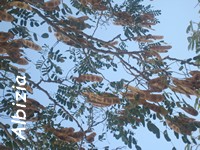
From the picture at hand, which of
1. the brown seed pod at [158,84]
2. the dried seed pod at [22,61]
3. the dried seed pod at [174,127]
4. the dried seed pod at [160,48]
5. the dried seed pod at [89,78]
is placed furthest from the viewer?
the dried seed pod at [160,48]

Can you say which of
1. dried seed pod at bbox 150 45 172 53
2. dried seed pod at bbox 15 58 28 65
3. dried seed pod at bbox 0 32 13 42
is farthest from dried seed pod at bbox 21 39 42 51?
dried seed pod at bbox 150 45 172 53

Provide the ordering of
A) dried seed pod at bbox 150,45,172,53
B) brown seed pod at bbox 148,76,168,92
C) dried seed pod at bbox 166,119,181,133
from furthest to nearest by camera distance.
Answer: dried seed pod at bbox 150,45,172,53 → brown seed pod at bbox 148,76,168,92 → dried seed pod at bbox 166,119,181,133

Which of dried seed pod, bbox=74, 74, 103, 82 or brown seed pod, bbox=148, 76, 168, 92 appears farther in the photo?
dried seed pod, bbox=74, 74, 103, 82

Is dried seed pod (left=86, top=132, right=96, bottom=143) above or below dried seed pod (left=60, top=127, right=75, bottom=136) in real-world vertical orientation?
below

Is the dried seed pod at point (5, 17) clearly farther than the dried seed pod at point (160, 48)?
No

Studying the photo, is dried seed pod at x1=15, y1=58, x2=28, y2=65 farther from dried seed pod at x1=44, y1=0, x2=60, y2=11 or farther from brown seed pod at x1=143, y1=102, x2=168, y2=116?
brown seed pod at x1=143, y1=102, x2=168, y2=116

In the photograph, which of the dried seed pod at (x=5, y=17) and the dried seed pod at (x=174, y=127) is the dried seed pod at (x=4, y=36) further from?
the dried seed pod at (x=174, y=127)

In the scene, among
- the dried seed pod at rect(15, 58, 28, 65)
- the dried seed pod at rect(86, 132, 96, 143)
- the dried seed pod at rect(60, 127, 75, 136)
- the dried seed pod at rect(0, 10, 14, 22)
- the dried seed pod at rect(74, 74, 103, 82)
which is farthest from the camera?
the dried seed pod at rect(74, 74, 103, 82)

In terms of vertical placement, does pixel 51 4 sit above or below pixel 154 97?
above

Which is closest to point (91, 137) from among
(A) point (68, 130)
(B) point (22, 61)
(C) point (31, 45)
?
(A) point (68, 130)

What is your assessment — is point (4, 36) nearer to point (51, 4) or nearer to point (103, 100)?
point (51, 4)

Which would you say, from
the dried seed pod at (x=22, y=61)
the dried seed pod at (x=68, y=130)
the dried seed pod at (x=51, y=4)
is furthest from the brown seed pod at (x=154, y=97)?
the dried seed pod at (x=51, y=4)

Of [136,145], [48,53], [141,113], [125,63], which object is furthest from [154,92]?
[48,53]

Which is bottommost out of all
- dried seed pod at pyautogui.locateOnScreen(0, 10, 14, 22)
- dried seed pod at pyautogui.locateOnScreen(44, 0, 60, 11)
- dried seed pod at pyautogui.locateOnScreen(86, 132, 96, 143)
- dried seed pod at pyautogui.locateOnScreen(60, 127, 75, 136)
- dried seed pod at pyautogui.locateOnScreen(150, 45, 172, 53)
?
dried seed pod at pyautogui.locateOnScreen(86, 132, 96, 143)
